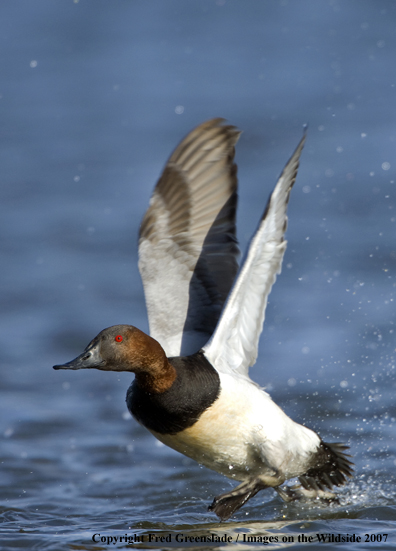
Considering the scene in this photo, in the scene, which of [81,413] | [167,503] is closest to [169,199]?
[167,503]

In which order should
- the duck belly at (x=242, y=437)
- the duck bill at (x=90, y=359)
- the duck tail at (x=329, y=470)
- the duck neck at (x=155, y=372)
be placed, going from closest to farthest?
the duck bill at (x=90, y=359) → the duck neck at (x=155, y=372) → the duck belly at (x=242, y=437) → the duck tail at (x=329, y=470)

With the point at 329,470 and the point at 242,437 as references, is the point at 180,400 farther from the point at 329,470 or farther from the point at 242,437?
the point at 329,470

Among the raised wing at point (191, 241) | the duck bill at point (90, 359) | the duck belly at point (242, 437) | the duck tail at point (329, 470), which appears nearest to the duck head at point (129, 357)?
the duck bill at point (90, 359)

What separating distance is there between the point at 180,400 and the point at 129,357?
1.49 ft

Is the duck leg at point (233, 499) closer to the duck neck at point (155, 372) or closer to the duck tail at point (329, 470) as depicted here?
the duck tail at point (329, 470)

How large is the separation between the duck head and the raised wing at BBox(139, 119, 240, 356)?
0.77 m

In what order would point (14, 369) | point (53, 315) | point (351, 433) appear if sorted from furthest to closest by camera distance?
1. point (53, 315)
2. point (14, 369)
3. point (351, 433)

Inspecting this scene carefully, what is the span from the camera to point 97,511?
20.9ft

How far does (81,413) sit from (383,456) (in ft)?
9.73

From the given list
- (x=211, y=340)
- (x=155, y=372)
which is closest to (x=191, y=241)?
(x=211, y=340)

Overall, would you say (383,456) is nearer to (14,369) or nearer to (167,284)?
(167,284)

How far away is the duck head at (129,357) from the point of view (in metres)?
5.26

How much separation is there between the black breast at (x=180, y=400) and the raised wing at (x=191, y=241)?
0.66 meters

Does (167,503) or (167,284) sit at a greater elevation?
(167,284)
